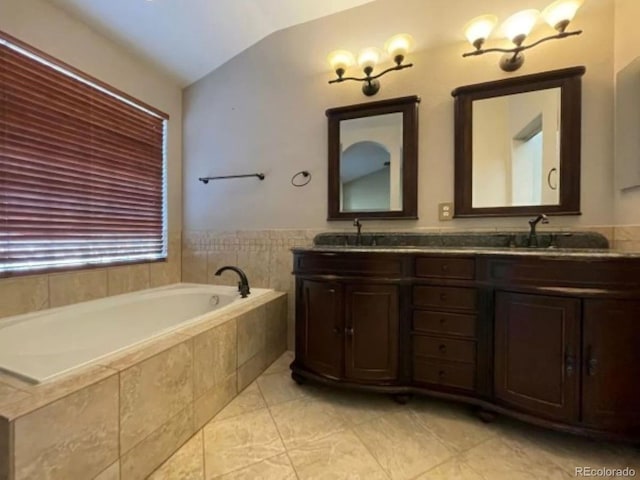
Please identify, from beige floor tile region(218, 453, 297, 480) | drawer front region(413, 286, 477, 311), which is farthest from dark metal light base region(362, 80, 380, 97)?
beige floor tile region(218, 453, 297, 480)

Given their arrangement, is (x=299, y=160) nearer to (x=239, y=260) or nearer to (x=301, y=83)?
(x=301, y=83)

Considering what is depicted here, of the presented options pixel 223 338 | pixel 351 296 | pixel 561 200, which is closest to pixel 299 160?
pixel 351 296

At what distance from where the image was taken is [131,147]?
2.35 meters

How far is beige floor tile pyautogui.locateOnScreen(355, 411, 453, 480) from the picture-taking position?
1.24 m

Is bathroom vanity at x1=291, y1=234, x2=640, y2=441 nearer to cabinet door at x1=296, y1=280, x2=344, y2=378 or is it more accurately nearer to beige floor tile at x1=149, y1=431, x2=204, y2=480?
cabinet door at x1=296, y1=280, x2=344, y2=378

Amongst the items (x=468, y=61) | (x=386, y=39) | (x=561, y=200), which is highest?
(x=386, y=39)

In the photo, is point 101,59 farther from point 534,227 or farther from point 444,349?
point 534,227

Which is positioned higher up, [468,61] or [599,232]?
[468,61]

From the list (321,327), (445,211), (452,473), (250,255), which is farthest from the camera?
(250,255)

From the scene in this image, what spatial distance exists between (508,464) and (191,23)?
3.14 meters

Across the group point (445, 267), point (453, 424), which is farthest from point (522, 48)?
point (453, 424)

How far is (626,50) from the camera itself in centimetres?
160

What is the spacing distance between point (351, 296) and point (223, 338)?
73cm

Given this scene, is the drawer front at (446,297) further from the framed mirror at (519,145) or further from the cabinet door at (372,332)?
the framed mirror at (519,145)
